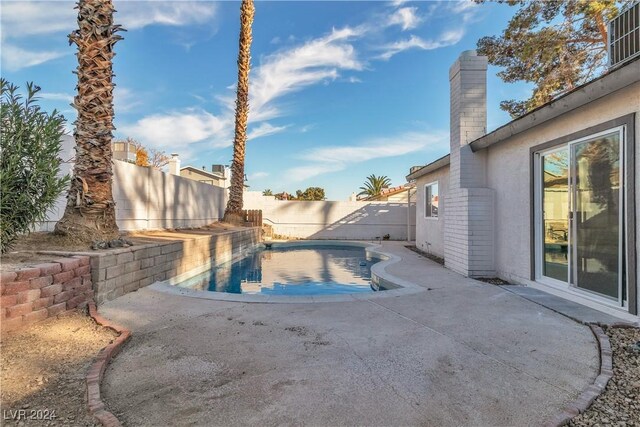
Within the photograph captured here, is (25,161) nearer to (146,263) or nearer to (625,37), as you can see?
(146,263)

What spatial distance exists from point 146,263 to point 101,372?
4.13 m

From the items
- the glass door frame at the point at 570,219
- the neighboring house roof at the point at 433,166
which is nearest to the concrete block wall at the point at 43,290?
the glass door frame at the point at 570,219

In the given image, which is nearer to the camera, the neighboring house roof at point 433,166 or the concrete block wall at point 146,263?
the concrete block wall at point 146,263

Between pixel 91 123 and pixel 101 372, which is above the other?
pixel 91 123

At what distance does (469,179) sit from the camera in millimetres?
8320

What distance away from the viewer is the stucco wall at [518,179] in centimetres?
526

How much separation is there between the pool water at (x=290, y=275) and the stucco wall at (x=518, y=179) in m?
3.29

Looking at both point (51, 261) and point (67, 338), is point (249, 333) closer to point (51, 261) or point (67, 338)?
point (67, 338)

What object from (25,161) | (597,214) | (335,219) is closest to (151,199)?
(25,161)

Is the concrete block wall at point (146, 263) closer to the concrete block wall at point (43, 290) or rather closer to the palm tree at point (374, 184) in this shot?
the concrete block wall at point (43, 290)

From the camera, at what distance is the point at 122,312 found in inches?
196

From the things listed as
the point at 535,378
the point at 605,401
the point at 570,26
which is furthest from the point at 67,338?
the point at 570,26

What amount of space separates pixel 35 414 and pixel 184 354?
1.27m

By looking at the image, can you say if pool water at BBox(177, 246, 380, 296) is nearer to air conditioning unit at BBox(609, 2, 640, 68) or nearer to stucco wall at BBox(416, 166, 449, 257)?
stucco wall at BBox(416, 166, 449, 257)
